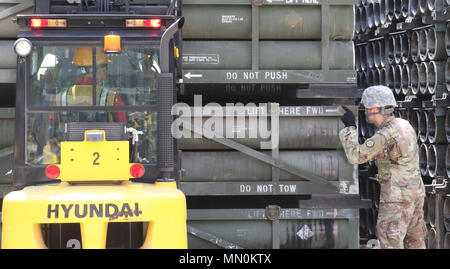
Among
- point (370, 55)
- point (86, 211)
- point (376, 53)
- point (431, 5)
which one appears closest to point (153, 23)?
point (86, 211)

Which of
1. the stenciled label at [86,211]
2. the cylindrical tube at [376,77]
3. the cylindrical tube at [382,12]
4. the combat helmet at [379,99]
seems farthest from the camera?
the cylindrical tube at [376,77]

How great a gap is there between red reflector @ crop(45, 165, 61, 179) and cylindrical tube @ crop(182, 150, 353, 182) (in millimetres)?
2528

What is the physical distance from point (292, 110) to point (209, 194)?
1174 millimetres

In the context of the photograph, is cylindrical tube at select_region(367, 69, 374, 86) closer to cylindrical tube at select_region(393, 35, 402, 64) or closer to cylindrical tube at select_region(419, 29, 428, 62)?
cylindrical tube at select_region(393, 35, 402, 64)

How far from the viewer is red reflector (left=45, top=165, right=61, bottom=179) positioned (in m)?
5.66

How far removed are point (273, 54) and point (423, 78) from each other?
6.88ft

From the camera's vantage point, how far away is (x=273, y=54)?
814 centimetres

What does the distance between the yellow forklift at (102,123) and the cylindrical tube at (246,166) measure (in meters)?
1.83

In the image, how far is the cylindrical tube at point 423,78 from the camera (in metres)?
9.16

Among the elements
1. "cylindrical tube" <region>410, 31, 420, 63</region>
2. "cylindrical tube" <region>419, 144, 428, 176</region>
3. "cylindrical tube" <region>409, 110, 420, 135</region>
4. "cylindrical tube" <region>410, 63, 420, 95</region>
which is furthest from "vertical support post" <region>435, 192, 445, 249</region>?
"cylindrical tube" <region>410, 31, 420, 63</region>

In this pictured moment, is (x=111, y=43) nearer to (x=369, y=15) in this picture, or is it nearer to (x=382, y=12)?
(x=382, y=12)

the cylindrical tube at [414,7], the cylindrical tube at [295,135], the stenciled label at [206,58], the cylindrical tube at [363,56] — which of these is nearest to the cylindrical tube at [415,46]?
the cylindrical tube at [414,7]

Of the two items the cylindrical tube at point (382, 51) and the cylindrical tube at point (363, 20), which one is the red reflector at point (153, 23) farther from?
the cylindrical tube at point (363, 20)
